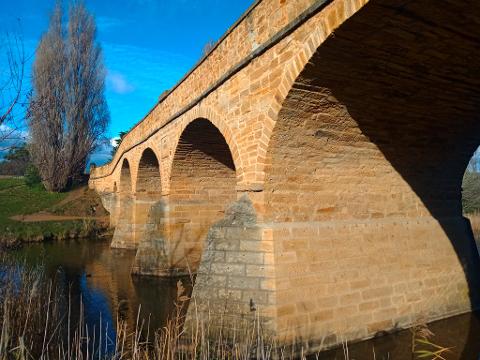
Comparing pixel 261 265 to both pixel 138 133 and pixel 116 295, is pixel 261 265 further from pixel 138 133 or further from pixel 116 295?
pixel 138 133

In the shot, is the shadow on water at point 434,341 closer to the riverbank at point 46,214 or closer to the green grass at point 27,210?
the green grass at point 27,210

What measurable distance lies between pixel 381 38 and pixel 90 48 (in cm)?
2602

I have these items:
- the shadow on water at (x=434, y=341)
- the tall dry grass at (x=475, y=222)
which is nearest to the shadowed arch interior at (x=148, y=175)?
the shadow on water at (x=434, y=341)

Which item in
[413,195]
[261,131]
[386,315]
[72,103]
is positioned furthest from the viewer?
[72,103]

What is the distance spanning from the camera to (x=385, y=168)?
19.4ft

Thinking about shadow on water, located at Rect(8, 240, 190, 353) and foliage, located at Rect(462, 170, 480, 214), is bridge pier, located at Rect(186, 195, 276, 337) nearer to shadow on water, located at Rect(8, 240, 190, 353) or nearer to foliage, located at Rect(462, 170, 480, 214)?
shadow on water, located at Rect(8, 240, 190, 353)

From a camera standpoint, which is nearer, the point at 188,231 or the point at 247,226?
the point at 247,226

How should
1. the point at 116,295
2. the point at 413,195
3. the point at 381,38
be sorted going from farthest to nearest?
the point at 116,295
the point at 413,195
the point at 381,38

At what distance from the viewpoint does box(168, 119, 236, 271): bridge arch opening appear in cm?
888

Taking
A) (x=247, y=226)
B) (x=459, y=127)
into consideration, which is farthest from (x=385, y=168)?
(x=247, y=226)

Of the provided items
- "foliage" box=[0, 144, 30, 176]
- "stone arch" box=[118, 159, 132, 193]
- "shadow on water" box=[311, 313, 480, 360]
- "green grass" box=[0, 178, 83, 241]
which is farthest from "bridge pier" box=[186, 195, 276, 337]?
"stone arch" box=[118, 159, 132, 193]

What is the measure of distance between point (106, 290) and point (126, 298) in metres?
0.96

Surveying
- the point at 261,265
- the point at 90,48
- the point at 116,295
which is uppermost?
the point at 90,48

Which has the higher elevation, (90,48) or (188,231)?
(90,48)
